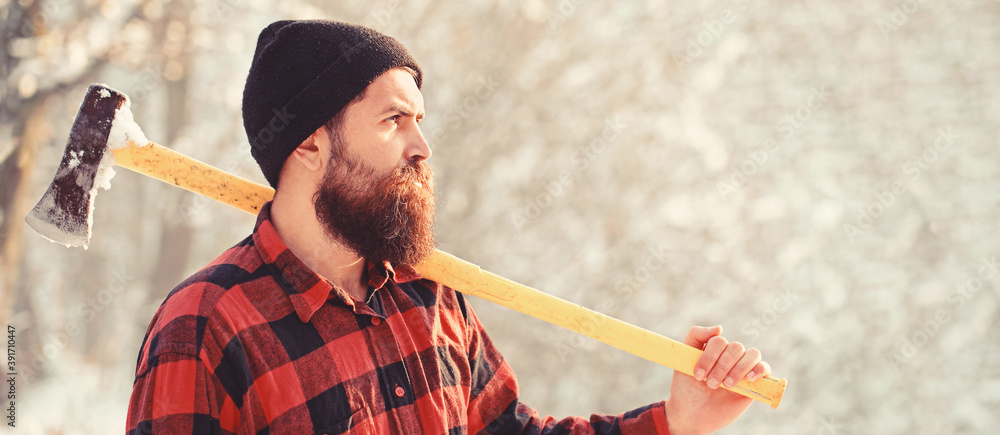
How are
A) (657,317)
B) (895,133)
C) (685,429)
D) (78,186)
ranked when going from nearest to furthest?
(78,186)
(685,429)
(895,133)
(657,317)

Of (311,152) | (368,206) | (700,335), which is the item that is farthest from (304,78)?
(700,335)

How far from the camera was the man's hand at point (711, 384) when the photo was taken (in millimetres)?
1312

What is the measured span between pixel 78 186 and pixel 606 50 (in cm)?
228

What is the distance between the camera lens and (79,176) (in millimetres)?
1161

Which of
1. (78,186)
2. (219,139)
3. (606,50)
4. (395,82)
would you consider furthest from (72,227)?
(606,50)

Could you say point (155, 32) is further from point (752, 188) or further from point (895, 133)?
point (895, 133)

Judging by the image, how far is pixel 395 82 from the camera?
1242mm

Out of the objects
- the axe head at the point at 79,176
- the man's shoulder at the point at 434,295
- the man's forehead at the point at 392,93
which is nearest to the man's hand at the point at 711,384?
the man's shoulder at the point at 434,295

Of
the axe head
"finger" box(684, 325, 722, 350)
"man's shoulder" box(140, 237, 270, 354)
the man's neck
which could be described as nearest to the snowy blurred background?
"finger" box(684, 325, 722, 350)

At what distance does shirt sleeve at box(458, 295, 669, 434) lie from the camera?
1392 mm

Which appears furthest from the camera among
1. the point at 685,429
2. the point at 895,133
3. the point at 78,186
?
the point at 895,133

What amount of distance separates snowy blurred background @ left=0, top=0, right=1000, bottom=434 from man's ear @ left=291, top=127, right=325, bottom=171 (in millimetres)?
1831

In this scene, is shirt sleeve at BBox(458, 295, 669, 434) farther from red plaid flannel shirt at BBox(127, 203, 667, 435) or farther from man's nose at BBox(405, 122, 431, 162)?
man's nose at BBox(405, 122, 431, 162)

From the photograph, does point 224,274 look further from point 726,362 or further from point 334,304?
point 726,362
